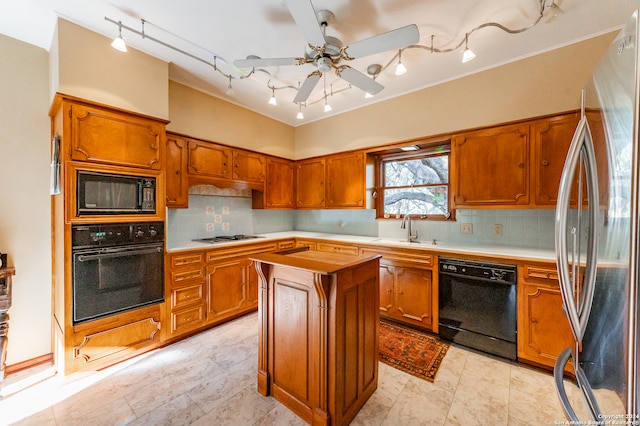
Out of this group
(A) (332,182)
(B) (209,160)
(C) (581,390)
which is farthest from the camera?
(A) (332,182)

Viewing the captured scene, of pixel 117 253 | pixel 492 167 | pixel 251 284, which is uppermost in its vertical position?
pixel 492 167

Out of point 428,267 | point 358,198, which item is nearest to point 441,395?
point 428,267

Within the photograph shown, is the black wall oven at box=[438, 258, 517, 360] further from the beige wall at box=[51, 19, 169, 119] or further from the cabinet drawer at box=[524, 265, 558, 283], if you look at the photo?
the beige wall at box=[51, 19, 169, 119]

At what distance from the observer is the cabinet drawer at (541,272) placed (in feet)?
6.57

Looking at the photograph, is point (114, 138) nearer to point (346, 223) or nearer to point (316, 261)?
point (316, 261)

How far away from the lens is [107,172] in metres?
2.06

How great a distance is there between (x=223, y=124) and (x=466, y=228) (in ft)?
11.3

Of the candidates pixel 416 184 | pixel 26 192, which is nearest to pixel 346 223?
pixel 416 184

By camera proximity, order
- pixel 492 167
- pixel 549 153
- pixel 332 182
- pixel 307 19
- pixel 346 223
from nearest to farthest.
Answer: pixel 307 19, pixel 549 153, pixel 492 167, pixel 332 182, pixel 346 223

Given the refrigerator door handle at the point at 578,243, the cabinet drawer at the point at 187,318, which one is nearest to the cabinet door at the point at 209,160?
the cabinet drawer at the point at 187,318

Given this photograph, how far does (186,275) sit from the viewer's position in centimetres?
259

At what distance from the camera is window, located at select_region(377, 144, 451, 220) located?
3.15 m

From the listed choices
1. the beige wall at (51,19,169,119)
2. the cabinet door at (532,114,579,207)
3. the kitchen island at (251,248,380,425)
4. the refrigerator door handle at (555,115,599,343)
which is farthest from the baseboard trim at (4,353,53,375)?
the cabinet door at (532,114,579,207)

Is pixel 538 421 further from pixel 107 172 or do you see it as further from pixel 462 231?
pixel 107 172
